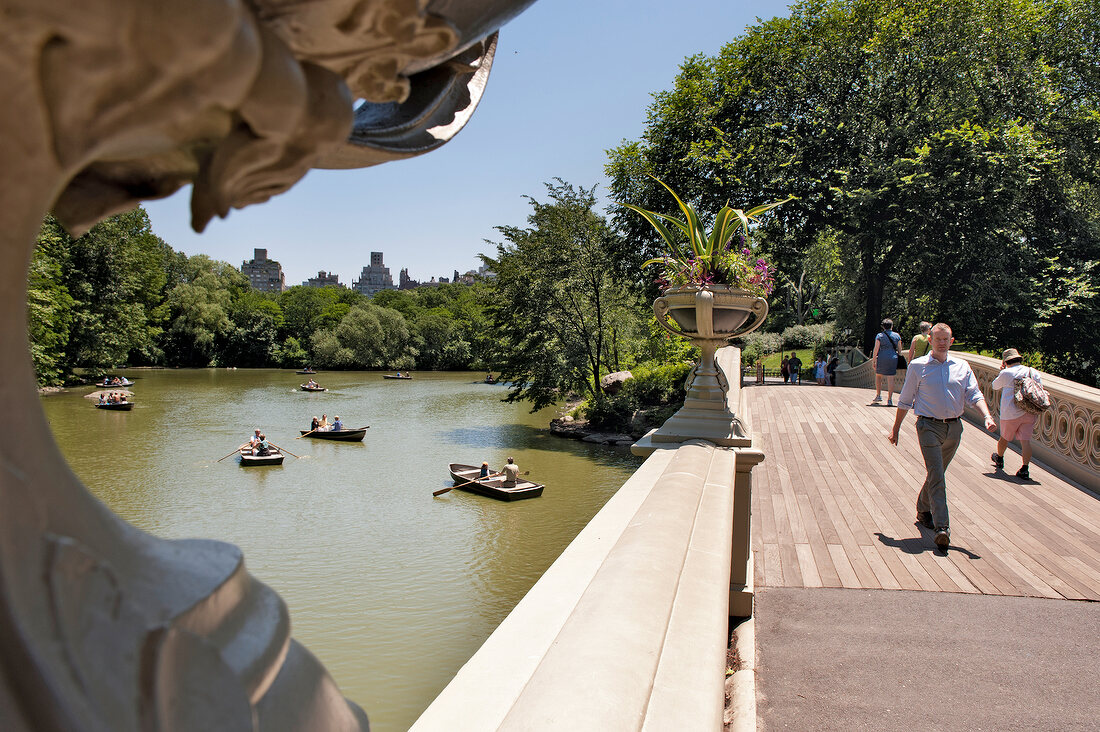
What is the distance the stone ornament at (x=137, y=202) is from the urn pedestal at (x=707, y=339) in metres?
3.90

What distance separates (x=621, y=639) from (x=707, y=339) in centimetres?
388

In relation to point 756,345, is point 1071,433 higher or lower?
lower

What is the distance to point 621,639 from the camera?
125 centimetres

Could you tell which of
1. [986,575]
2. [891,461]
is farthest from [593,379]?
[986,575]

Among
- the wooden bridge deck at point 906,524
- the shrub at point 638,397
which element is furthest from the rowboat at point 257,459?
the wooden bridge deck at point 906,524

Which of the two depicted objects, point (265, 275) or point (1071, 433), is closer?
point (1071, 433)

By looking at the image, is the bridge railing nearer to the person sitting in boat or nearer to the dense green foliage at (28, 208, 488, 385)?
the person sitting in boat

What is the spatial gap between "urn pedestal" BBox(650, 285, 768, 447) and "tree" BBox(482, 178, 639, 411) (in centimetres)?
2149

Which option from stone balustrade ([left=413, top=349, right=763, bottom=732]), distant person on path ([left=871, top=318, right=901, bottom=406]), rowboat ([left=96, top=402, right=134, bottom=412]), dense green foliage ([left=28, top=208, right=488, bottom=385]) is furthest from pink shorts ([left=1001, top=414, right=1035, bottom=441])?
rowboat ([left=96, top=402, right=134, bottom=412])

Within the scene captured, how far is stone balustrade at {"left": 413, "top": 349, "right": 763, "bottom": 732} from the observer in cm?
106

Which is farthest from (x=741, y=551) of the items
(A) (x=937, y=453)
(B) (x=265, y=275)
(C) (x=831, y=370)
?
(B) (x=265, y=275)

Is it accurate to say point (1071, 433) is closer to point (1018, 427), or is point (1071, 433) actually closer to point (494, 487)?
point (1018, 427)

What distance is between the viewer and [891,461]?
8883mm

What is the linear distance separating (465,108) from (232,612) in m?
0.55
